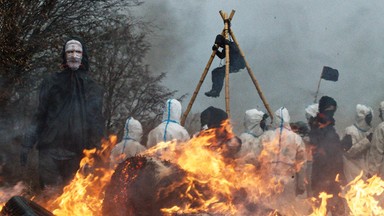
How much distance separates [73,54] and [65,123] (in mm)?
840

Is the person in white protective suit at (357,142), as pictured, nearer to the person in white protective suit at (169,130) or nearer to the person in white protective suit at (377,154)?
the person in white protective suit at (377,154)

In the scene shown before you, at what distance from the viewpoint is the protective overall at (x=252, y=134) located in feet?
28.9

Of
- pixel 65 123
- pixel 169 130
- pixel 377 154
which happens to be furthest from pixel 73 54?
pixel 377 154

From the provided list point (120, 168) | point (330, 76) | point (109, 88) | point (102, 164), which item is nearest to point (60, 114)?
point (102, 164)

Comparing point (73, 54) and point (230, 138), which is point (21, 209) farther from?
point (230, 138)

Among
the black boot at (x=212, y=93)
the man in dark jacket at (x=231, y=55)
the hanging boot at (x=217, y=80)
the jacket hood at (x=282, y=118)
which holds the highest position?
the man in dark jacket at (x=231, y=55)

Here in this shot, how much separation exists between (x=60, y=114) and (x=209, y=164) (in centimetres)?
211

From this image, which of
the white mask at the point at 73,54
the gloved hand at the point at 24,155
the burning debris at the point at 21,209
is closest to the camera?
the burning debris at the point at 21,209

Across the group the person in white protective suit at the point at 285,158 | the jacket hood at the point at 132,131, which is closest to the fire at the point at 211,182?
the person in white protective suit at the point at 285,158

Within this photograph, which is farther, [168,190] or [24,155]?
[24,155]

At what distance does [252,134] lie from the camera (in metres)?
9.04

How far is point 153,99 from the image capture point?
20484 millimetres

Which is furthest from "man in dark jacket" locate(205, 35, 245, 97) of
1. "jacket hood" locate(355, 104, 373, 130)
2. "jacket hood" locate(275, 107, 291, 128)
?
"jacket hood" locate(355, 104, 373, 130)

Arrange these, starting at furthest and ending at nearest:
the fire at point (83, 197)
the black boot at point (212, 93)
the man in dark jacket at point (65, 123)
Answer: the black boot at point (212, 93)
the man in dark jacket at point (65, 123)
the fire at point (83, 197)
